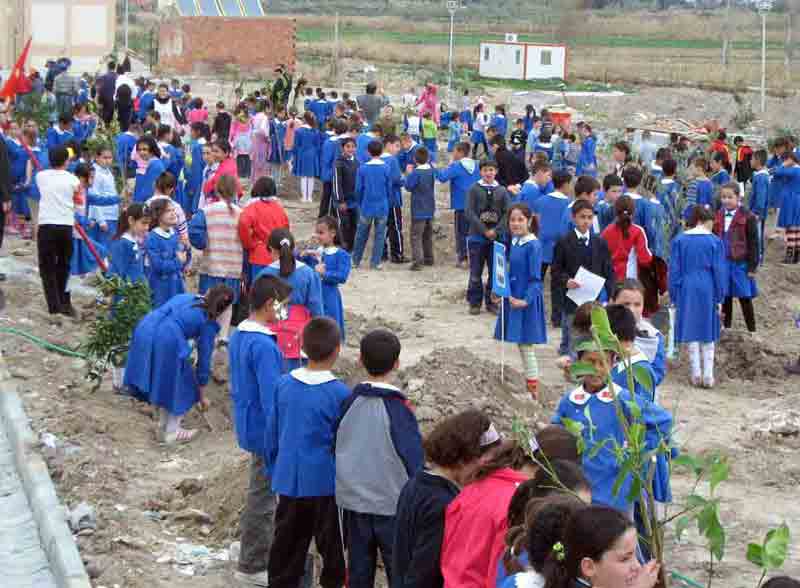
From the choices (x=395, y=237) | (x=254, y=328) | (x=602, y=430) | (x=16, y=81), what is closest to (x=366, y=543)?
(x=602, y=430)

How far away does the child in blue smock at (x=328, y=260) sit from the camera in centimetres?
1140

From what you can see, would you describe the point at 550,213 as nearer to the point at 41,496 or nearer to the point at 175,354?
the point at 175,354

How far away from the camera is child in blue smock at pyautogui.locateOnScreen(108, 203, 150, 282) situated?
12281mm

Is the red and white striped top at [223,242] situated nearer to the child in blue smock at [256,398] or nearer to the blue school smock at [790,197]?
A: the child in blue smock at [256,398]

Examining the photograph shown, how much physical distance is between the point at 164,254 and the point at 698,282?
4.93 meters

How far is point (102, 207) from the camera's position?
15.6m

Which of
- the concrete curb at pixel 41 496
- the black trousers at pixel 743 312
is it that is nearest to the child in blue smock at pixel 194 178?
the concrete curb at pixel 41 496

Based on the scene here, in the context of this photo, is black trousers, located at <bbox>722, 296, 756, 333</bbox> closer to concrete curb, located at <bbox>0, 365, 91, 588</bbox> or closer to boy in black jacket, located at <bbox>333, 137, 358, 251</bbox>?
boy in black jacket, located at <bbox>333, 137, 358, 251</bbox>

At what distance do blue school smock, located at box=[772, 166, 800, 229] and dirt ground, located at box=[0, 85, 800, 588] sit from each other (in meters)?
3.39

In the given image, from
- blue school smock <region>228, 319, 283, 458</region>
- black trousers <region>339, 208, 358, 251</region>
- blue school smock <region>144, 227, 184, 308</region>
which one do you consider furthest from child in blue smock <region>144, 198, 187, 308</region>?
black trousers <region>339, 208, 358, 251</region>

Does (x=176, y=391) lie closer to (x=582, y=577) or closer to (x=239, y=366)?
(x=239, y=366)

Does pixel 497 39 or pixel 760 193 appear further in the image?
pixel 497 39

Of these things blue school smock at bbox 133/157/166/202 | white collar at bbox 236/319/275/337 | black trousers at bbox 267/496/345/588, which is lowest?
black trousers at bbox 267/496/345/588

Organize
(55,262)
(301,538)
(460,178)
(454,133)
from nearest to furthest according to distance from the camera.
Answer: (301,538)
(55,262)
(460,178)
(454,133)
